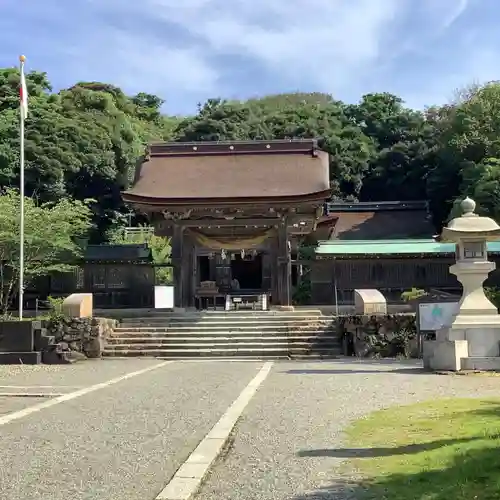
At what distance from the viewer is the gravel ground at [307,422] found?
4.46m

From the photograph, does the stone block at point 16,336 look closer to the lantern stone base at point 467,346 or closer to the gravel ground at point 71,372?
the gravel ground at point 71,372

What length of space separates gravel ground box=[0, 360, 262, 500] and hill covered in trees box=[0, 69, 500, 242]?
829 inches

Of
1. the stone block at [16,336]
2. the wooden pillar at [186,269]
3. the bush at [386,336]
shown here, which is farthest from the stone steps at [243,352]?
the wooden pillar at [186,269]

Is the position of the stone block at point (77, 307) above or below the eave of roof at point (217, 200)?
below

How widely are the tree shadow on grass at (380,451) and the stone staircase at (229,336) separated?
1179 centimetres

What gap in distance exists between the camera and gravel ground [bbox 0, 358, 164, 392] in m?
11.6

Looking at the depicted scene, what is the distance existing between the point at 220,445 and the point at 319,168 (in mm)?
18749

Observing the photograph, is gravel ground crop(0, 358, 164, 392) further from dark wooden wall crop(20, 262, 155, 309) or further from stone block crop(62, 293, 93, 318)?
dark wooden wall crop(20, 262, 155, 309)

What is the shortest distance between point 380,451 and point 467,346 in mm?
7492

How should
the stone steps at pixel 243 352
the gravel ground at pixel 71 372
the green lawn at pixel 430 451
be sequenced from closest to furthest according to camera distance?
the green lawn at pixel 430 451 → the gravel ground at pixel 71 372 → the stone steps at pixel 243 352

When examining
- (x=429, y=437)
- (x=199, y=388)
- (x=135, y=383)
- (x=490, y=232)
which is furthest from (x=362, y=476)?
(x=490, y=232)

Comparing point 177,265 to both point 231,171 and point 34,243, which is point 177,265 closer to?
point 231,171

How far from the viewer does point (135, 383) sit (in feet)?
36.6

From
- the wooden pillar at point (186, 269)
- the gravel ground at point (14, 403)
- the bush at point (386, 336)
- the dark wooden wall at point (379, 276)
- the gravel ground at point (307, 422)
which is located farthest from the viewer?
the dark wooden wall at point (379, 276)
